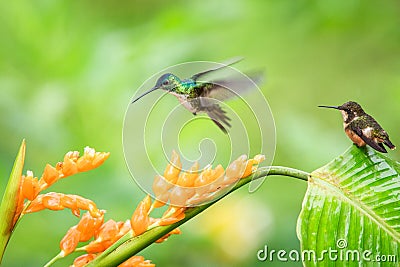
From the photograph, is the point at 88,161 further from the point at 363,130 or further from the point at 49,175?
the point at 363,130

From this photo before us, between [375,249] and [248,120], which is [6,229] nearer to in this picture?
[375,249]

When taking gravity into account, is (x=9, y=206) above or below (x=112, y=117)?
below

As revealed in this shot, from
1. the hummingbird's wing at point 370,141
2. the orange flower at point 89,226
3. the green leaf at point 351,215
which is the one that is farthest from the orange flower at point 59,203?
the hummingbird's wing at point 370,141

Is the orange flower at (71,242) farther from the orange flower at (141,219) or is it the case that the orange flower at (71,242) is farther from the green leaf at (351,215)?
the green leaf at (351,215)

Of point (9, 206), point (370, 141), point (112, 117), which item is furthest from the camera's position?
point (112, 117)

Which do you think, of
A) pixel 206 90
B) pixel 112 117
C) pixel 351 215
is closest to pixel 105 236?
pixel 351 215

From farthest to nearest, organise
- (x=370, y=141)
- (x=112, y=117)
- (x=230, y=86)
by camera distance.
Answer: (x=112, y=117) < (x=230, y=86) < (x=370, y=141)

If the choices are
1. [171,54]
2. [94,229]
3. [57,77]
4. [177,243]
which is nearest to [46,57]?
[57,77]
